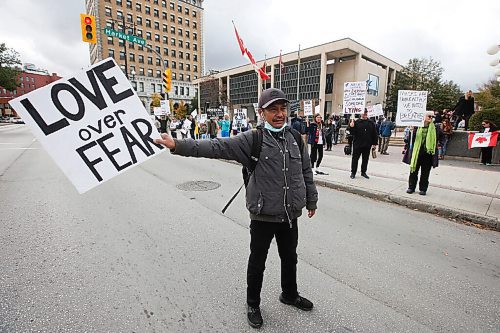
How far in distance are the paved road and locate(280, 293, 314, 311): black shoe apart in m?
0.06

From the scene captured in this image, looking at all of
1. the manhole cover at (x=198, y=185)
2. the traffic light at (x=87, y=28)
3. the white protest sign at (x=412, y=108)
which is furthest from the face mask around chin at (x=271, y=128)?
the traffic light at (x=87, y=28)

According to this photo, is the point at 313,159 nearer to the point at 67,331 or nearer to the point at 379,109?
the point at 379,109

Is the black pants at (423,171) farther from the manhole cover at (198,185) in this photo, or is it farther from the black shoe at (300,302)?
the black shoe at (300,302)

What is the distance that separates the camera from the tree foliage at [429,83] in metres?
39.0

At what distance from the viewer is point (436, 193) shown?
19.5ft

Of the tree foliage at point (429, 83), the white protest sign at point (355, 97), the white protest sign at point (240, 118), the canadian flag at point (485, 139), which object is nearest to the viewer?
the white protest sign at point (355, 97)

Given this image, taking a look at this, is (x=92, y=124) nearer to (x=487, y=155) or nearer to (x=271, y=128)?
(x=271, y=128)

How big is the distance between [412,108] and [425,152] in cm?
128

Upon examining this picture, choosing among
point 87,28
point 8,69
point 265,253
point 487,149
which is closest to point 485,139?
point 487,149

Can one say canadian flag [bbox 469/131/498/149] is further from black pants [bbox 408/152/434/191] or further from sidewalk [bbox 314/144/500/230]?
black pants [bbox 408/152/434/191]

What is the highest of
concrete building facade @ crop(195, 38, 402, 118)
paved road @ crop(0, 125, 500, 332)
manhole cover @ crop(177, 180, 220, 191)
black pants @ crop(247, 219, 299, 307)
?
concrete building facade @ crop(195, 38, 402, 118)

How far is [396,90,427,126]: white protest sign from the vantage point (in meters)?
6.41

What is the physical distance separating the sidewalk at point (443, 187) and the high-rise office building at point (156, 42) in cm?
5962

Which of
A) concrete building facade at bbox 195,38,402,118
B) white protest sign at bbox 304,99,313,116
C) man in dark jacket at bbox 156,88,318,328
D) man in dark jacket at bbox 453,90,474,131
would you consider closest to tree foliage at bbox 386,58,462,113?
concrete building facade at bbox 195,38,402,118
